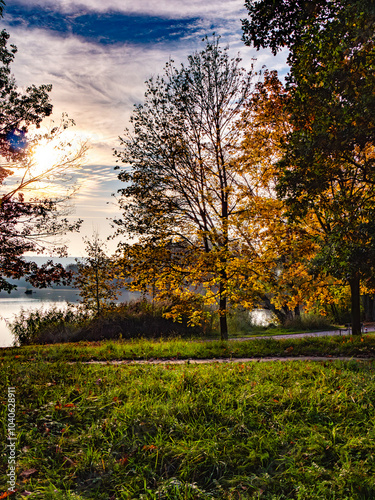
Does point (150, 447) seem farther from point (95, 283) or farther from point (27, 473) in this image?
point (95, 283)

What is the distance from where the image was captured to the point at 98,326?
17312mm

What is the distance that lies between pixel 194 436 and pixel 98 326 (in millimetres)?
13890

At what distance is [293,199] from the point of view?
9.09 m

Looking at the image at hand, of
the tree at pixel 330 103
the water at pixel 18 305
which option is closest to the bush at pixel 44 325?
the water at pixel 18 305

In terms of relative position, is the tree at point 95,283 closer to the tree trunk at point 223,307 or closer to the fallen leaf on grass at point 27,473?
the tree trunk at point 223,307

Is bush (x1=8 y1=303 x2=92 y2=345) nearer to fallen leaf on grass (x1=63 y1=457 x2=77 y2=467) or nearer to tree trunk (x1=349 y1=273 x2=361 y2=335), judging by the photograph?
tree trunk (x1=349 y1=273 x2=361 y2=335)

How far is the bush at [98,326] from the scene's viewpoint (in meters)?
16.8

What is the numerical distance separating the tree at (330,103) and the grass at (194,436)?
3552 millimetres

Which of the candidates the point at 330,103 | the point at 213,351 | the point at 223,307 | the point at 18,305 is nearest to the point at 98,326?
the point at 223,307

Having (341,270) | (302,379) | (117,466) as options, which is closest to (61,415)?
(117,466)

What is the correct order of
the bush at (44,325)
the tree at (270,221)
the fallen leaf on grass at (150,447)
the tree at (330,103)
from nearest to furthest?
the fallen leaf on grass at (150,447) → the tree at (330,103) → the tree at (270,221) → the bush at (44,325)

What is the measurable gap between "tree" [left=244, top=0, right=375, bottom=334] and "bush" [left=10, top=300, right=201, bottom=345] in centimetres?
965

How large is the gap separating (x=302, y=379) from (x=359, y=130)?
207 inches

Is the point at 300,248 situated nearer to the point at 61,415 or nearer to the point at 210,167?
the point at 210,167
